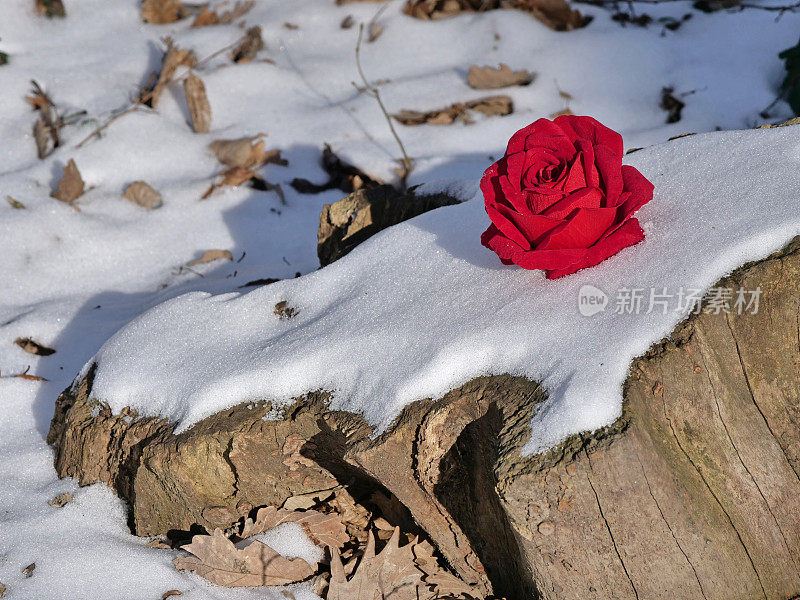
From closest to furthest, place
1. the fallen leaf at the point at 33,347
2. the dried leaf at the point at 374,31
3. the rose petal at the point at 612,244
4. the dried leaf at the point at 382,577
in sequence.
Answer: the rose petal at the point at 612,244 < the dried leaf at the point at 382,577 < the fallen leaf at the point at 33,347 < the dried leaf at the point at 374,31

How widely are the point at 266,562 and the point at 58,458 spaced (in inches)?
35.7

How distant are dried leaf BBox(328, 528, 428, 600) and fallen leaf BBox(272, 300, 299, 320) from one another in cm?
77

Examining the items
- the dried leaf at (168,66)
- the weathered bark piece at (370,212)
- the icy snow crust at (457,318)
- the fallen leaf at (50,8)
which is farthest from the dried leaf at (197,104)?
the icy snow crust at (457,318)

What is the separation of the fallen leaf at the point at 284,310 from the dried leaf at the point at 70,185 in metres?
2.01

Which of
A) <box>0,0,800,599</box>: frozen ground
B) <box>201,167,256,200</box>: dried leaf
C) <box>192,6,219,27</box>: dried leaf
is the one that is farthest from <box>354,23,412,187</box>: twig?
<box>192,6,219,27</box>: dried leaf

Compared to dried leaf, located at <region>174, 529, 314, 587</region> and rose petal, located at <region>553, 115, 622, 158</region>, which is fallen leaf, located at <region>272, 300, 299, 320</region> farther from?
rose petal, located at <region>553, 115, 622, 158</region>

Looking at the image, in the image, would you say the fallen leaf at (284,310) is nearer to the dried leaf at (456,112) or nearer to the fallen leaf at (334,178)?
the fallen leaf at (334,178)

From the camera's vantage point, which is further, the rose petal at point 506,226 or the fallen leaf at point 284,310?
the fallen leaf at point 284,310

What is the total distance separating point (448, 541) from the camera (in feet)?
6.91

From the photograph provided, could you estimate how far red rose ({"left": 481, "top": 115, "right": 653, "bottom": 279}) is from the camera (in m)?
1.90

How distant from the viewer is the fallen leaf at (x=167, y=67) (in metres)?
4.54

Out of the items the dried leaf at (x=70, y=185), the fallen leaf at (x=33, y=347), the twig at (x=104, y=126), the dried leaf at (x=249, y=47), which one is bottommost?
the fallen leaf at (x=33, y=347)

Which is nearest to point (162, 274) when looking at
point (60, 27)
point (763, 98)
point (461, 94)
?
point (461, 94)

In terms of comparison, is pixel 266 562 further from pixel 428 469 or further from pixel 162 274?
pixel 162 274
